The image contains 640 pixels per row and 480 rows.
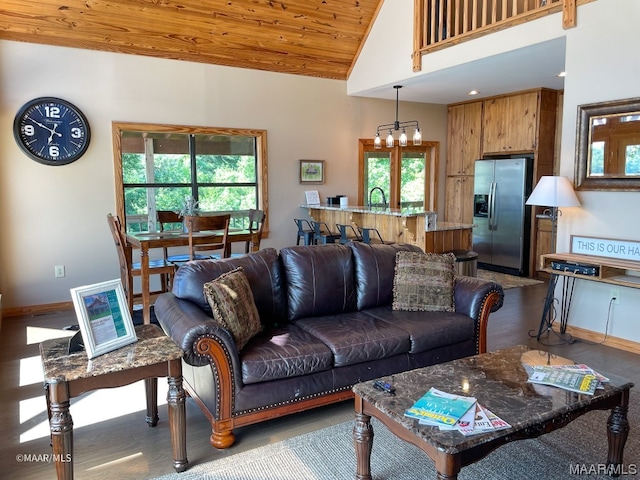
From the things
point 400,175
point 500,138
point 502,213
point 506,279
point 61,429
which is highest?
point 500,138

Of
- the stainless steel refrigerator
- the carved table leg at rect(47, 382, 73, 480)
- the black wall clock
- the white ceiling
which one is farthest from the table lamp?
the black wall clock

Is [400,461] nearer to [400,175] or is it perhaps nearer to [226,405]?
[226,405]

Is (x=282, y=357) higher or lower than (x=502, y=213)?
lower

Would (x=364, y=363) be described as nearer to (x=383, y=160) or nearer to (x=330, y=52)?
(x=330, y=52)

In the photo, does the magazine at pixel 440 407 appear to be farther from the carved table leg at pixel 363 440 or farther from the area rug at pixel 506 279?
the area rug at pixel 506 279

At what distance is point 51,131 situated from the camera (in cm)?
503

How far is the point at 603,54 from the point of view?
380 cm

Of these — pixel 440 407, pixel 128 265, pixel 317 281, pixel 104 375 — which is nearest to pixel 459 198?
pixel 317 281

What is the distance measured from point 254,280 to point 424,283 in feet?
3.86

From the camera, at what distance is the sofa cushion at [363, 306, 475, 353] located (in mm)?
2936

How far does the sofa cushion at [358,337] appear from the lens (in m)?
2.70

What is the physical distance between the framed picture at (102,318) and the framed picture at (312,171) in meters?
4.69

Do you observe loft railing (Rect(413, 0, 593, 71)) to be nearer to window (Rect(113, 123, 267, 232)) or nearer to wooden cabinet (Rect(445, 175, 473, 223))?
window (Rect(113, 123, 267, 232))

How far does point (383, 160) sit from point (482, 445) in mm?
6310
